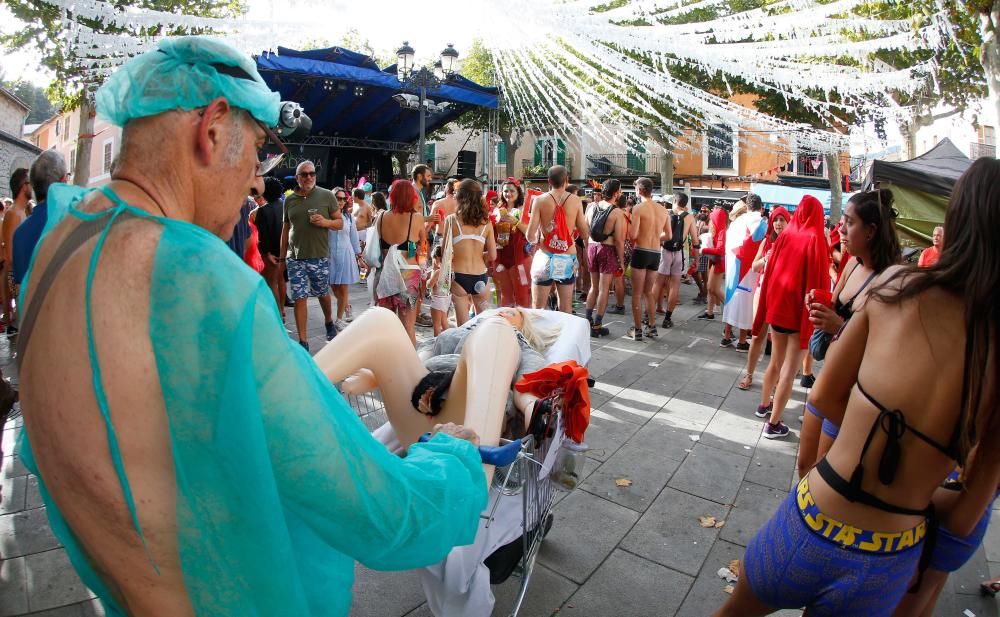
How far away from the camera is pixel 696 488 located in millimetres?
3816

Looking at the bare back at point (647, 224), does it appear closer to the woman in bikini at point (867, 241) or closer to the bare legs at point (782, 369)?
the bare legs at point (782, 369)

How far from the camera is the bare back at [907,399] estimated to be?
154 cm

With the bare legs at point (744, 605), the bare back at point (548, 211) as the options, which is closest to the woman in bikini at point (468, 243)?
the bare back at point (548, 211)

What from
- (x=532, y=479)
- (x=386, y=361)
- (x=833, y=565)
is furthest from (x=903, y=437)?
(x=386, y=361)

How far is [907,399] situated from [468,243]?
16.8 feet

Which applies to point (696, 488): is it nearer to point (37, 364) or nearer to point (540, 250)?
point (37, 364)

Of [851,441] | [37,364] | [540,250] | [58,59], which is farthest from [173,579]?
[58,59]

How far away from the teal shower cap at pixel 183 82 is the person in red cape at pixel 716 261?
869 centimetres

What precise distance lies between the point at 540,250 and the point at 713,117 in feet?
8.26

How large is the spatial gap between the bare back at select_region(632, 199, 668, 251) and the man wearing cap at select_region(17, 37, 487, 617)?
7.02 m

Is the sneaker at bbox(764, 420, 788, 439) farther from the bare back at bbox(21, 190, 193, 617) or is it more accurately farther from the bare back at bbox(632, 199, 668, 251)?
the bare back at bbox(21, 190, 193, 617)

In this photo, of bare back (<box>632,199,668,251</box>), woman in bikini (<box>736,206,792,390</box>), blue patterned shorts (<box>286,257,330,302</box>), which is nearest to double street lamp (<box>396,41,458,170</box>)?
bare back (<box>632,199,668,251</box>)

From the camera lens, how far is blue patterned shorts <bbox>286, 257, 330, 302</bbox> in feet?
21.4

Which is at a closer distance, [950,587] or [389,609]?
[389,609]
